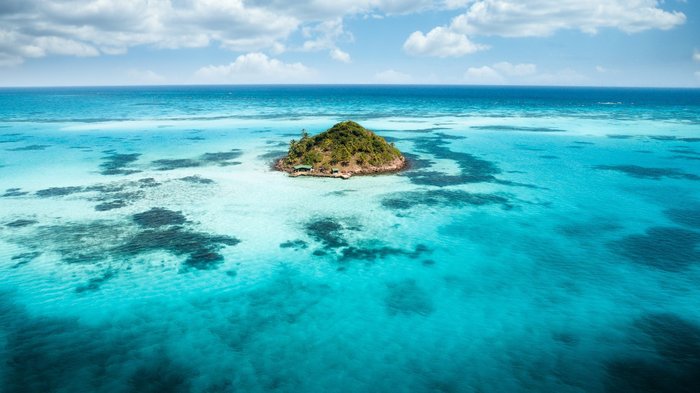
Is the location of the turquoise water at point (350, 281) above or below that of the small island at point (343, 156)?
below

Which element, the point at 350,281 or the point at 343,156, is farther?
the point at 343,156

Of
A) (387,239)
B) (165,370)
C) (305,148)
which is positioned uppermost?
(305,148)

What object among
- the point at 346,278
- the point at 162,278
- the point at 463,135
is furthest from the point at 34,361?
the point at 463,135

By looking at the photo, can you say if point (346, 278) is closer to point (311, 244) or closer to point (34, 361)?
point (311, 244)

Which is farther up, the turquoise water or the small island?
the small island

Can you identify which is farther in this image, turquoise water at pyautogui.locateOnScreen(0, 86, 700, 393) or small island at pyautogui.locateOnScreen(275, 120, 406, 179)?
small island at pyautogui.locateOnScreen(275, 120, 406, 179)
